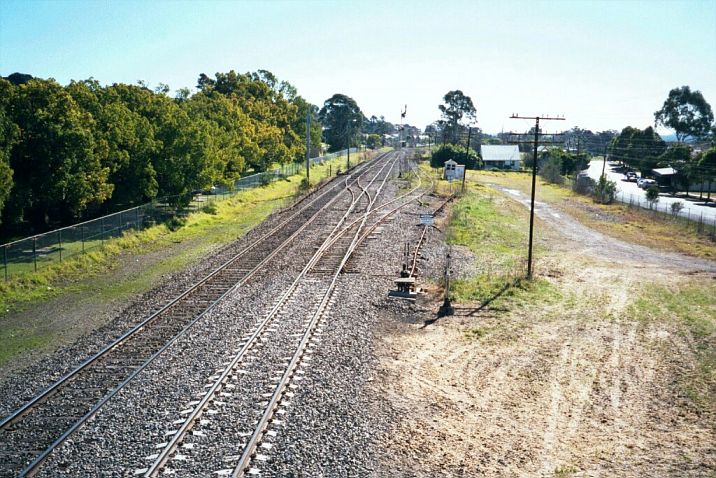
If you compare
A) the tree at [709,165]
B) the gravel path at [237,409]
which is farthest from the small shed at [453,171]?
the gravel path at [237,409]

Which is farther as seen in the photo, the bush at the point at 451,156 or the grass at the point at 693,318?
the bush at the point at 451,156

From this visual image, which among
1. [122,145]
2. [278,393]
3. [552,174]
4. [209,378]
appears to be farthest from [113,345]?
[552,174]

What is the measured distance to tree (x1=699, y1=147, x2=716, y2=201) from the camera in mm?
61219

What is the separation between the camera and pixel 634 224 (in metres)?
40.5

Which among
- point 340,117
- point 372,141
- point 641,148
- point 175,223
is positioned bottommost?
point 175,223

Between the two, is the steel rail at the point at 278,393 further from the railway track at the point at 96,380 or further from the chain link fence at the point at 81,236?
the chain link fence at the point at 81,236

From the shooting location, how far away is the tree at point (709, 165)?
61.2m

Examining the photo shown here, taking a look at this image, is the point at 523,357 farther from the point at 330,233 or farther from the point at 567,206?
the point at 567,206

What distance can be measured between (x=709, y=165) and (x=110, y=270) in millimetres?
59374

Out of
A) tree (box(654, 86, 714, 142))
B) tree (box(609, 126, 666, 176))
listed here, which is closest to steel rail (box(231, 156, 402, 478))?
tree (box(609, 126, 666, 176))

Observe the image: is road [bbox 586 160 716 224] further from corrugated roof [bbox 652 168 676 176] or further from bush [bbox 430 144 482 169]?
bush [bbox 430 144 482 169]

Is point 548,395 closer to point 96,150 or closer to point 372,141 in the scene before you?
point 96,150

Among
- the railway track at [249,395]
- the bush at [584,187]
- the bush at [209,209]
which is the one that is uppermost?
the bush at [584,187]

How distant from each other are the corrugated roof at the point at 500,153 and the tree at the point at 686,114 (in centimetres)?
2939
